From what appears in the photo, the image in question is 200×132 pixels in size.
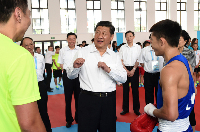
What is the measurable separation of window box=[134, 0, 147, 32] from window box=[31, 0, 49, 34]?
25.9 ft

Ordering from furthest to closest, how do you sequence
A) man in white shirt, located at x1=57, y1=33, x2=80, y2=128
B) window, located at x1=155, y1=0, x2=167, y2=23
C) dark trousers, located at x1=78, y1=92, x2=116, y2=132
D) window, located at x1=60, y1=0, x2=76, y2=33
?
window, located at x1=155, y1=0, x2=167, y2=23
window, located at x1=60, y1=0, x2=76, y2=33
man in white shirt, located at x1=57, y1=33, x2=80, y2=128
dark trousers, located at x1=78, y1=92, x2=116, y2=132

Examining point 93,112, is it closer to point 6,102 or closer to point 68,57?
point 6,102

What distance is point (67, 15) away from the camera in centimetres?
1535

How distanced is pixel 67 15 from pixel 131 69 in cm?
1247

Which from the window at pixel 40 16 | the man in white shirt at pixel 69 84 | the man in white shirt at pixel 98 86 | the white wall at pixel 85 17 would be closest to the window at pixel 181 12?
the white wall at pixel 85 17

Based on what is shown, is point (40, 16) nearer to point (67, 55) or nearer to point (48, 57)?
point (48, 57)

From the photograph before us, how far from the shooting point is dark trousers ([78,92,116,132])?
207cm

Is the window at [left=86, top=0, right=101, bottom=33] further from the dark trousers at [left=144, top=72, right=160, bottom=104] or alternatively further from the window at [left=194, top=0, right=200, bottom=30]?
the dark trousers at [left=144, top=72, right=160, bottom=104]

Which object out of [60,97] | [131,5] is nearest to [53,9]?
[131,5]

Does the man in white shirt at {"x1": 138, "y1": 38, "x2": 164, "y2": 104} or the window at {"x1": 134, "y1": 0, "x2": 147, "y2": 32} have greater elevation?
the window at {"x1": 134, "y1": 0, "x2": 147, "y2": 32}

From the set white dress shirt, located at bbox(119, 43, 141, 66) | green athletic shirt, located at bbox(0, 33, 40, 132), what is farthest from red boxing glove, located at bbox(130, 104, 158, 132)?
white dress shirt, located at bbox(119, 43, 141, 66)

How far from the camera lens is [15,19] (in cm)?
82

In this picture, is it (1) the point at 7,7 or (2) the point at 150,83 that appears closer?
(1) the point at 7,7

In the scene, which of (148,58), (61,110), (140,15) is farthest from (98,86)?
(140,15)
